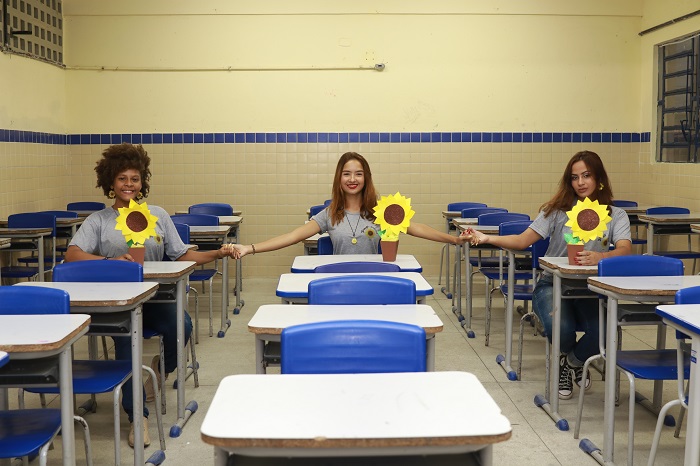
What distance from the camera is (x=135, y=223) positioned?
155 inches

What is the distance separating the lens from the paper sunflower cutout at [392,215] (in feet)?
A: 13.8

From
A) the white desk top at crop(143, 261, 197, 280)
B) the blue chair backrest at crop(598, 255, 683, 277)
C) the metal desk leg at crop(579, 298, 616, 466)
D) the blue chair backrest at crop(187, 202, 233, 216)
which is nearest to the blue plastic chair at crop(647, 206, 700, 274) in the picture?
the blue chair backrest at crop(598, 255, 683, 277)

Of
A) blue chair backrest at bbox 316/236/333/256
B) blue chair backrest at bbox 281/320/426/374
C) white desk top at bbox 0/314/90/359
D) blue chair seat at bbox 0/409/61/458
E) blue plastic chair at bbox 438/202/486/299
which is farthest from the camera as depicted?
blue plastic chair at bbox 438/202/486/299

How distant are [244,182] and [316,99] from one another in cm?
123

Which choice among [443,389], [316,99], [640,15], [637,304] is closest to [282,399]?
[443,389]

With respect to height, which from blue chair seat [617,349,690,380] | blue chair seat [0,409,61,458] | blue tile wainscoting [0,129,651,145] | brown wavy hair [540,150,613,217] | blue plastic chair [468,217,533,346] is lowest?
blue chair seat [0,409,61,458]

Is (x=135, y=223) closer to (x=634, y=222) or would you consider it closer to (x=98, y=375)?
(x=98, y=375)

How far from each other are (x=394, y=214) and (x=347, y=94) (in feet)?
15.4

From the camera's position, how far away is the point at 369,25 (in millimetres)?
8641

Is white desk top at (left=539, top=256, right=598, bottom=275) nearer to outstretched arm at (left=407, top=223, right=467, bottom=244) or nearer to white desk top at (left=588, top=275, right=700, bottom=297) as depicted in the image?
white desk top at (left=588, top=275, right=700, bottom=297)

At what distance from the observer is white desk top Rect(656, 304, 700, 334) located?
103 inches

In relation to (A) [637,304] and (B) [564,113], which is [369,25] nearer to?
(B) [564,113]

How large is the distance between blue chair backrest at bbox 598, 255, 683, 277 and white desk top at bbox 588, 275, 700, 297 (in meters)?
0.08

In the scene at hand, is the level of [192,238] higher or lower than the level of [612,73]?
lower
